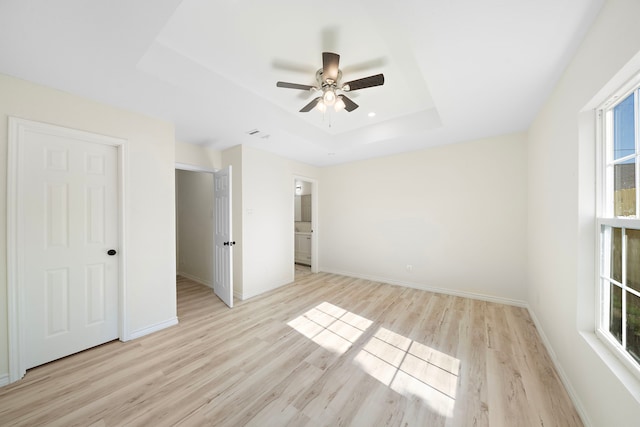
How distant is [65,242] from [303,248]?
4.41 meters

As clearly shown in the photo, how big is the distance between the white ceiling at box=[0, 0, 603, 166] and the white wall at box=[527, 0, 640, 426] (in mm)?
224

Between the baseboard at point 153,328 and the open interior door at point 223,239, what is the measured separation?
27.6 inches

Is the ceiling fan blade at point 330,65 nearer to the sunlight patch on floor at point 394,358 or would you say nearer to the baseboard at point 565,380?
the sunlight patch on floor at point 394,358

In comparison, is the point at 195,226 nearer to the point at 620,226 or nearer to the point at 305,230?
the point at 305,230

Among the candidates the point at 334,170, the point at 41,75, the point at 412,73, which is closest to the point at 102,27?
the point at 41,75

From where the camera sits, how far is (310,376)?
1.84 meters

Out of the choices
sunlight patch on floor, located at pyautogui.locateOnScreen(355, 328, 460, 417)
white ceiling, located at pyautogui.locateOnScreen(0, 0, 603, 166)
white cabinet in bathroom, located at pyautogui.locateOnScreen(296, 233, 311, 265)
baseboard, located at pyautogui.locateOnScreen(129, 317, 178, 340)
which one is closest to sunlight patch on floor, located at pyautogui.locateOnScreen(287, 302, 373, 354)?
sunlight patch on floor, located at pyautogui.locateOnScreen(355, 328, 460, 417)

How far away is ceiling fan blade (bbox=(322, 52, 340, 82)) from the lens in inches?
66.3

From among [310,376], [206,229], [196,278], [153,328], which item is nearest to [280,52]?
[310,376]

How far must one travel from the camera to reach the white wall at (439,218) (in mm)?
3186

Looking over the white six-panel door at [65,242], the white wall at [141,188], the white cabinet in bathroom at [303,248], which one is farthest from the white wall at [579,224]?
the white cabinet in bathroom at [303,248]

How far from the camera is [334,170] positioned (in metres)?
4.97

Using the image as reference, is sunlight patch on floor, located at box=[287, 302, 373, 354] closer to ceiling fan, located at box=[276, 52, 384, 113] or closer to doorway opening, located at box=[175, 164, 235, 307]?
doorway opening, located at box=[175, 164, 235, 307]

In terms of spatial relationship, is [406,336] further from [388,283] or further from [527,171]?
[527,171]
